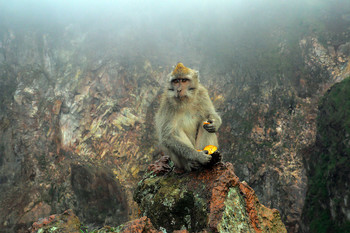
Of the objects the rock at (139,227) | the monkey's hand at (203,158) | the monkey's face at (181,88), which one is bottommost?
the rock at (139,227)

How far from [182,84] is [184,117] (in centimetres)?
60

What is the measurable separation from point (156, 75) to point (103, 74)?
343cm

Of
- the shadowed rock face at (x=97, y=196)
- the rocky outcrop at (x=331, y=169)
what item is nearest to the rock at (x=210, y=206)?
the rocky outcrop at (x=331, y=169)

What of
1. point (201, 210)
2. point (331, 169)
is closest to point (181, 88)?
point (201, 210)

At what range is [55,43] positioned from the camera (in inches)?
722

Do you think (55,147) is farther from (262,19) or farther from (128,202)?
(262,19)

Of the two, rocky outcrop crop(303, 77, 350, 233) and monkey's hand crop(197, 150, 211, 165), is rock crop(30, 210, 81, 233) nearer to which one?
monkey's hand crop(197, 150, 211, 165)

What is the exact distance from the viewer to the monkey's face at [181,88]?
14.5ft

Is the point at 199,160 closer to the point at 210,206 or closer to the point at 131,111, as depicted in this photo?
the point at 210,206

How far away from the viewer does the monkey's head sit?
14.5ft

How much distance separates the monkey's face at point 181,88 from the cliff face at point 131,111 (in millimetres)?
7571

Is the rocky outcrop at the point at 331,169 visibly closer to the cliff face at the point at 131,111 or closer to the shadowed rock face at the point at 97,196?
the cliff face at the point at 131,111

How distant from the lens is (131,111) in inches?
579

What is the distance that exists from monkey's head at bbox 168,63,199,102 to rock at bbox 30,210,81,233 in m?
2.48
